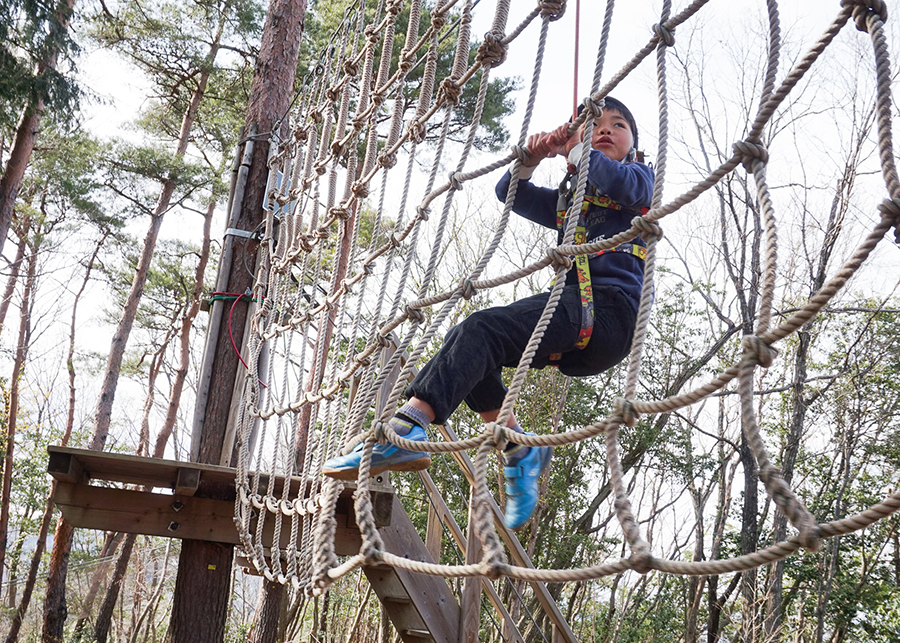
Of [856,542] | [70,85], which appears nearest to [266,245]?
[70,85]

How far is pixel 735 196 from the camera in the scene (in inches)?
311

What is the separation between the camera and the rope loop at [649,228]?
97cm

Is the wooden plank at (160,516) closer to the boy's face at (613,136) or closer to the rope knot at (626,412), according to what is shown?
the boy's face at (613,136)

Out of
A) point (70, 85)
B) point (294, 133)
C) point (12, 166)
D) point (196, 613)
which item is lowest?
point (196, 613)

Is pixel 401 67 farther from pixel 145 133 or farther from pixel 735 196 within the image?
pixel 145 133

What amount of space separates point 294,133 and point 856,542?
26.0 feet

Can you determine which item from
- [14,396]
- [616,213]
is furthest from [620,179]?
[14,396]

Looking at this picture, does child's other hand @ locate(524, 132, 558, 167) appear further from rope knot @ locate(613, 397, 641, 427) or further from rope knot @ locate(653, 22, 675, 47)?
rope knot @ locate(613, 397, 641, 427)

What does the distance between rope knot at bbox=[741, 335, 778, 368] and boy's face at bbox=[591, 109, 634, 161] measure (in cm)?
92

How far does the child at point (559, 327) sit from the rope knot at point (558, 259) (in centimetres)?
25

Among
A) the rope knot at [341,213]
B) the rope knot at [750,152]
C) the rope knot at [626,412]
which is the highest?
the rope knot at [341,213]

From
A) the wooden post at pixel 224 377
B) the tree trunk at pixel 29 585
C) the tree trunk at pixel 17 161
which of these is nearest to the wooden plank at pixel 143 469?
the wooden post at pixel 224 377

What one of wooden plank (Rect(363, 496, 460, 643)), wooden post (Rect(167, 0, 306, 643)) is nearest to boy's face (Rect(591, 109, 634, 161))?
wooden plank (Rect(363, 496, 460, 643))

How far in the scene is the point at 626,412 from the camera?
2.91ft
